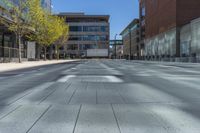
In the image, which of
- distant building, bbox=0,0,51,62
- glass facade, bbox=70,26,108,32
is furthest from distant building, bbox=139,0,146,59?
distant building, bbox=0,0,51,62

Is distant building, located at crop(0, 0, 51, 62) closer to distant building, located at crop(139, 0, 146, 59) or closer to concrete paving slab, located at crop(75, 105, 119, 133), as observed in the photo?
concrete paving slab, located at crop(75, 105, 119, 133)

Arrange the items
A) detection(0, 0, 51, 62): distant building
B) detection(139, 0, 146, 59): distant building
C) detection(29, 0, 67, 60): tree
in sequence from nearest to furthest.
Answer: detection(0, 0, 51, 62): distant building
detection(29, 0, 67, 60): tree
detection(139, 0, 146, 59): distant building

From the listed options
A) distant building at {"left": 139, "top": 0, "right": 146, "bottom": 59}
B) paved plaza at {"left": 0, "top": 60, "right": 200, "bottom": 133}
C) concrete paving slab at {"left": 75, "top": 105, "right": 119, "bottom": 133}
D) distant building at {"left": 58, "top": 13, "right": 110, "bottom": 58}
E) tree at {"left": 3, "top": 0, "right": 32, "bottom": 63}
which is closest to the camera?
concrete paving slab at {"left": 75, "top": 105, "right": 119, "bottom": 133}

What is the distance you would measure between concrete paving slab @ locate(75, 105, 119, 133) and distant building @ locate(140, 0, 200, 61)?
4493 centimetres

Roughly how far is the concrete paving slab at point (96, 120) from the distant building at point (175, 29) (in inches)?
1769

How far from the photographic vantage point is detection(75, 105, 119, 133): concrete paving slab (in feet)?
19.7

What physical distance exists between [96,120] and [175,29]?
221ft

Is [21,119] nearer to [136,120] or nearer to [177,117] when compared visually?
[136,120]

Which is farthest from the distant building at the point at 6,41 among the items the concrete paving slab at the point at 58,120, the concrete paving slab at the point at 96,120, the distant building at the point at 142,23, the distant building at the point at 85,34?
the distant building at the point at 85,34

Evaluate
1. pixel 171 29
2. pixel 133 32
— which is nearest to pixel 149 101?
pixel 171 29

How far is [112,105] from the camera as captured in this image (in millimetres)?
8633

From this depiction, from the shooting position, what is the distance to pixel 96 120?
22.3ft

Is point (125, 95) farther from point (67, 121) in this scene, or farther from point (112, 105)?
point (67, 121)

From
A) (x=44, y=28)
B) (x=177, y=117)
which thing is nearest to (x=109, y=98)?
(x=177, y=117)
